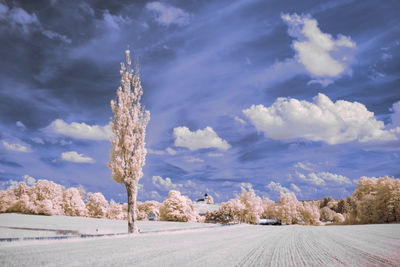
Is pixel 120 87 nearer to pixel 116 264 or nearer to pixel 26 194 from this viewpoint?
pixel 116 264

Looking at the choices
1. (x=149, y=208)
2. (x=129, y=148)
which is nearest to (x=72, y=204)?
(x=149, y=208)

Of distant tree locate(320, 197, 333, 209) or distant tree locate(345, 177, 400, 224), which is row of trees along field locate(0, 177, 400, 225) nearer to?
distant tree locate(345, 177, 400, 224)

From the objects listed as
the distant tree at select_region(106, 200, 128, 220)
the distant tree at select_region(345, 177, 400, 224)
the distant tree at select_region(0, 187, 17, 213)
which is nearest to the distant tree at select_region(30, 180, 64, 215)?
the distant tree at select_region(0, 187, 17, 213)

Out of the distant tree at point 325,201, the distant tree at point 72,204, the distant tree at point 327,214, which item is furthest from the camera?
the distant tree at point 325,201

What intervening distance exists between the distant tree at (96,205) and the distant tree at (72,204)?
10.6 meters

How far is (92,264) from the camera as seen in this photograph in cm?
555

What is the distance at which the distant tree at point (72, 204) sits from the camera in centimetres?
6462

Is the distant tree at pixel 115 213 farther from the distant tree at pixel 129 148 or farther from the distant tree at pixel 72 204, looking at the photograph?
the distant tree at pixel 129 148

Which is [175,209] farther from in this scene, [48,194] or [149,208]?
[149,208]

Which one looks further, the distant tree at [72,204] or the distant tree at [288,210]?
the distant tree at [288,210]

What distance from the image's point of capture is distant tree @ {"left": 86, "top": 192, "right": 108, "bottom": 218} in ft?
264

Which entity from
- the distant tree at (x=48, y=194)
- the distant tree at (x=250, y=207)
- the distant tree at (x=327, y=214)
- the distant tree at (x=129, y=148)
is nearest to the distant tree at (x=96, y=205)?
the distant tree at (x=48, y=194)

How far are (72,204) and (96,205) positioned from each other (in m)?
16.4

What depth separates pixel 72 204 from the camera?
6581 cm
